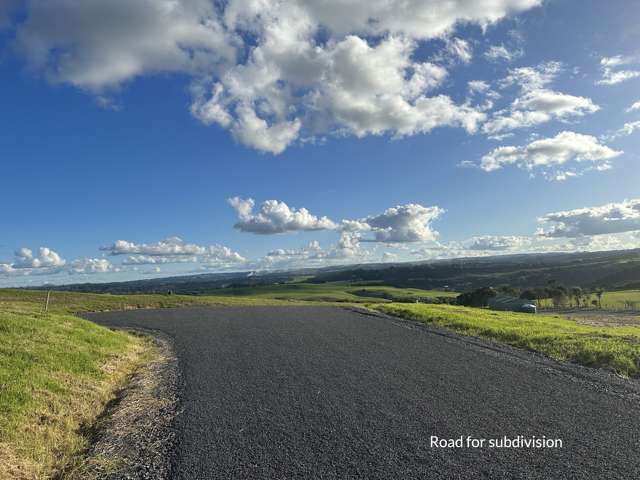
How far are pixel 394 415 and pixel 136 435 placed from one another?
16.6 feet

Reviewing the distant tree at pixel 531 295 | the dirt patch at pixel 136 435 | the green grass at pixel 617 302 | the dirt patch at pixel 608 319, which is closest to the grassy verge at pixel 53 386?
the dirt patch at pixel 136 435

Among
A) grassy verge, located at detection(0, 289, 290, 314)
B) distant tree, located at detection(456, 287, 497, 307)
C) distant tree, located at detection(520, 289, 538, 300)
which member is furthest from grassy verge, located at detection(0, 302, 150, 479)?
distant tree, located at detection(520, 289, 538, 300)

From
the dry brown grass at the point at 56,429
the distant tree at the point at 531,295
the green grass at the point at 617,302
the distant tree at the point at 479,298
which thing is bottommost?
the green grass at the point at 617,302

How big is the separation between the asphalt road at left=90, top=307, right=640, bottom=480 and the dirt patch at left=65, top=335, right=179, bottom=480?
354mm

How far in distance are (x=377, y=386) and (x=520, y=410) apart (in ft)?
11.3

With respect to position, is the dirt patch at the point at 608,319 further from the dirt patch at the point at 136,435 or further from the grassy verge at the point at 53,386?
the grassy verge at the point at 53,386

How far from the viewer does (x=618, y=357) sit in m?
13.5

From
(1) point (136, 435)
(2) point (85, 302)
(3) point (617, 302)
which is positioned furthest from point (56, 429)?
(3) point (617, 302)

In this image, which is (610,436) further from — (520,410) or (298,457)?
(298,457)

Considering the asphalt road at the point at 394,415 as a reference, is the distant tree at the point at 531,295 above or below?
A: below

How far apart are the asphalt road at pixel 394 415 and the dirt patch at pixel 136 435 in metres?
0.35

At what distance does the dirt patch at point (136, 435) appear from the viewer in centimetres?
666

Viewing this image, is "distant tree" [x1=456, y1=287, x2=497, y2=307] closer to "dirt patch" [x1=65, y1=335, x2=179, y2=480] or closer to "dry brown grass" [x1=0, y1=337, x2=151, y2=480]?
"dirt patch" [x1=65, y1=335, x2=179, y2=480]

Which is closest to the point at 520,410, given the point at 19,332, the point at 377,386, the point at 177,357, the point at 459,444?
the point at 459,444
